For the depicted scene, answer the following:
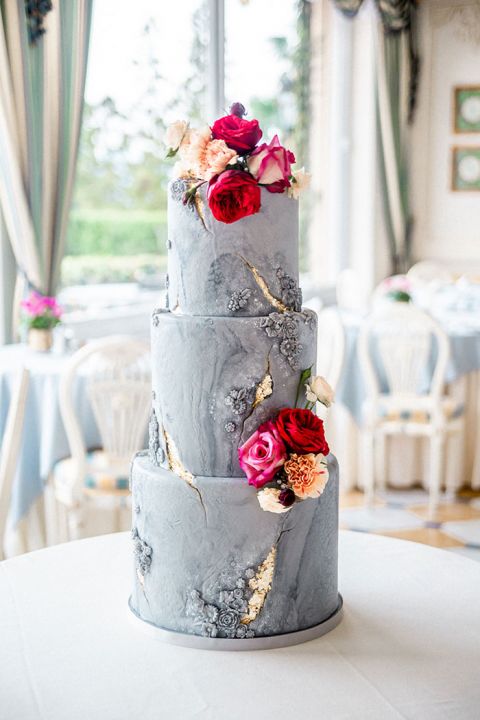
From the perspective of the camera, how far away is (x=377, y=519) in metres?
4.48

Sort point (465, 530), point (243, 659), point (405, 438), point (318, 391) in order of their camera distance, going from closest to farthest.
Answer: point (243, 659) → point (318, 391) → point (465, 530) → point (405, 438)

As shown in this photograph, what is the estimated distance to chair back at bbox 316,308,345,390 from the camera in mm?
3826

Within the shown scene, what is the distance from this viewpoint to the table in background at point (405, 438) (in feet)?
15.3

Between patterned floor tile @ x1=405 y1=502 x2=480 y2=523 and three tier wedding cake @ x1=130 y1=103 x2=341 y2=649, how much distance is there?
3.19m

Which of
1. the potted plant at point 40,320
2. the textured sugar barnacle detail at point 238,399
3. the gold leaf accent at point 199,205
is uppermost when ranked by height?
the gold leaf accent at point 199,205

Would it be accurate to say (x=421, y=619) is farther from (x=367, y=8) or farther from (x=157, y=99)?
(x=367, y=8)

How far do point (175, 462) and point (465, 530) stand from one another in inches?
124

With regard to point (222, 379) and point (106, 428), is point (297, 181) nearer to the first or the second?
point (222, 379)

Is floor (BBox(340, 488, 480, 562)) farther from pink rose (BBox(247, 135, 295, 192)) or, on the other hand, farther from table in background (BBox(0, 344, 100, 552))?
pink rose (BBox(247, 135, 295, 192))

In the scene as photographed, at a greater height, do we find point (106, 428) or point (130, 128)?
point (130, 128)

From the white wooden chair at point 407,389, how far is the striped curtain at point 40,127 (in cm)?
158

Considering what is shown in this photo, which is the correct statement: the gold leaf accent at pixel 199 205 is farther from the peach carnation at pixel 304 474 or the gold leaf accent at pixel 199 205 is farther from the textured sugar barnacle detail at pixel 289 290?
the peach carnation at pixel 304 474

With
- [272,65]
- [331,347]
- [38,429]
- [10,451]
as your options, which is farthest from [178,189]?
[272,65]

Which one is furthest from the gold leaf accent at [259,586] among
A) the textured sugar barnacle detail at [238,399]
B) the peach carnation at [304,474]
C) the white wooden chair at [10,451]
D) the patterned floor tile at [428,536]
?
the patterned floor tile at [428,536]
